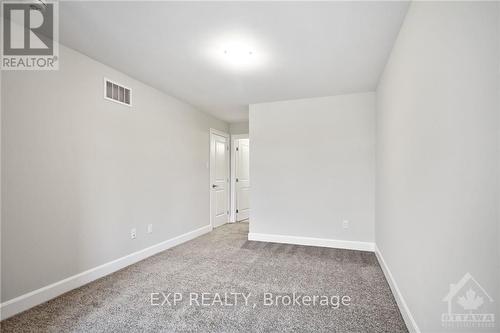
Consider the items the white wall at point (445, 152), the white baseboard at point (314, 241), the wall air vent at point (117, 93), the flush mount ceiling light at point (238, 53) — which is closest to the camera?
the white wall at point (445, 152)

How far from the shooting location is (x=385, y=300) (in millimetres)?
2318

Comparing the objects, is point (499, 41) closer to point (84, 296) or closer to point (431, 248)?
point (431, 248)

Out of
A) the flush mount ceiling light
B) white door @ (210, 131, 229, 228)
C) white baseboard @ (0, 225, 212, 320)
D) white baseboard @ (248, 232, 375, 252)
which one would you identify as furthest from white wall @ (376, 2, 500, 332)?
white door @ (210, 131, 229, 228)

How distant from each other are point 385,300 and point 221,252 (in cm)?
221

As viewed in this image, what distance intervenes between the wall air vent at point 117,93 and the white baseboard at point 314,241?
9.58 ft

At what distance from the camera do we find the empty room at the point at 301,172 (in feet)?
3.93

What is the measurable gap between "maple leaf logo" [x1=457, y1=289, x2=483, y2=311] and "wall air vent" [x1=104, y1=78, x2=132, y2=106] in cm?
348

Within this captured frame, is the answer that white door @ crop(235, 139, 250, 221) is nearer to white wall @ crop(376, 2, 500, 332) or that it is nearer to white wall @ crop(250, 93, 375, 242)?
white wall @ crop(250, 93, 375, 242)

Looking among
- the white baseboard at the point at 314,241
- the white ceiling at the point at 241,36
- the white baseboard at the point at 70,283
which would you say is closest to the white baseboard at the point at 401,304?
the white baseboard at the point at 314,241

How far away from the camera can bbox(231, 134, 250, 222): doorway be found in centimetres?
612

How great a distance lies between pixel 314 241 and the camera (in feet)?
13.7

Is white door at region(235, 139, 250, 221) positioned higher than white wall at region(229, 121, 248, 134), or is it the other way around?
white wall at region(229, 121, 248, 134)

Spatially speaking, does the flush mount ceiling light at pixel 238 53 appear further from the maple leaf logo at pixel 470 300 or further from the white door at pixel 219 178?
the white door at pixel 219 178

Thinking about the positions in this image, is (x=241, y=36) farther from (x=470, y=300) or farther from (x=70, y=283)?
(x=70, y=283)
